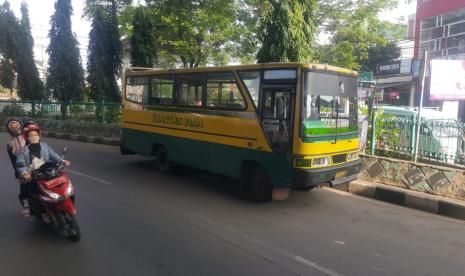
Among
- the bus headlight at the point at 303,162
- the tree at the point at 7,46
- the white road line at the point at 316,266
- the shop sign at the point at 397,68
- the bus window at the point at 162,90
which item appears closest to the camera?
the white road line at the point at 316,266

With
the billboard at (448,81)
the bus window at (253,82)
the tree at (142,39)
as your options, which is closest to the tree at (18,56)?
the tree at (142,39)

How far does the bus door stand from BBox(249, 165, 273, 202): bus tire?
2.09 ft

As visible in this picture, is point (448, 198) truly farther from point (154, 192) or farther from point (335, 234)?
point (154, 192)

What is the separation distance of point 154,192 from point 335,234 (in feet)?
11.6

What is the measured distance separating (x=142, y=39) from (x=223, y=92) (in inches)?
456

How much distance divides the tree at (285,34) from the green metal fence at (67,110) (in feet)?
22.8

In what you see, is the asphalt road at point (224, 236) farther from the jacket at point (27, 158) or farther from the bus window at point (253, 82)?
the bus window at point (253, 82)

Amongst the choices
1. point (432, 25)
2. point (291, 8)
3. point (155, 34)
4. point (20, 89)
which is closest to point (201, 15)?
point (155, 34)

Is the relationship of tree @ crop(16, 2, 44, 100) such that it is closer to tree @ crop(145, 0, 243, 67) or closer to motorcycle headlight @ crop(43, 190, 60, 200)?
tree @ crop(145, 0, 243, 67)

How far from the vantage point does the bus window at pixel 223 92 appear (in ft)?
23.3

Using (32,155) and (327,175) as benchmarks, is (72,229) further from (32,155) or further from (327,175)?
(327,175)

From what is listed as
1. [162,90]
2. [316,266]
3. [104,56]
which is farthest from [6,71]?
[316,266]

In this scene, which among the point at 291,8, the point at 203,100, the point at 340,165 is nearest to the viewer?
the point at 340,165

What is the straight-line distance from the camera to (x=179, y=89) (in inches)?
334
